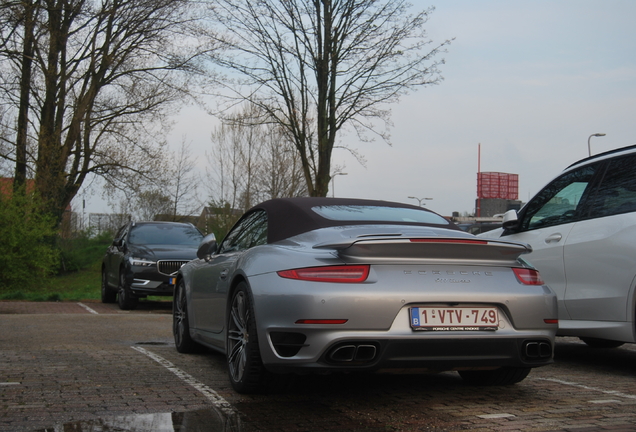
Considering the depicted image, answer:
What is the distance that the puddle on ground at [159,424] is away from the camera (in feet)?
11.7

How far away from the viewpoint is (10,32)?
1859 centimetres

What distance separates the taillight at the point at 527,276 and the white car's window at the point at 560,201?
1.98 meters

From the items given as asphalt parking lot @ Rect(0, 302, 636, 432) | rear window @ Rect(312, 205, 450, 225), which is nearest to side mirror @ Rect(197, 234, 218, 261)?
asphalt parking lot @ Rect(0, 302, 636, 432)

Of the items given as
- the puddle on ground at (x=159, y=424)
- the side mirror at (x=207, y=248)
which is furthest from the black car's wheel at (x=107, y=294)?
the puddle on ground at (x=159, y=424)

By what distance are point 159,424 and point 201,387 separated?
3.59 feet

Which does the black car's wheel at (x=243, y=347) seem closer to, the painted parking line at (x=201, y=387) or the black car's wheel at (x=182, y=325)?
the painted parking line at (x=201, y=387)

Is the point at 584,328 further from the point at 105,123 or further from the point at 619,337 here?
the point at 105,123

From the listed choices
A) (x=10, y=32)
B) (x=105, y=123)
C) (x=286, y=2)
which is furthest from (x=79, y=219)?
(x=286, y=2)

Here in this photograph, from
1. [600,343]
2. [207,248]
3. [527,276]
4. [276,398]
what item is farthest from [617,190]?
[207,248]

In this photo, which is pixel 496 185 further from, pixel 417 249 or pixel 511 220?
pixel 417 249

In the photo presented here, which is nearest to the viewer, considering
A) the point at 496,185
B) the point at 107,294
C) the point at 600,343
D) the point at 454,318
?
the point at 454,318

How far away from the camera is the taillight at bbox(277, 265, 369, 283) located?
390cm

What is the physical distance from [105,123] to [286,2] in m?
10.7

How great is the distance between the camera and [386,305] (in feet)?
12.6
